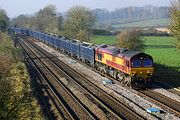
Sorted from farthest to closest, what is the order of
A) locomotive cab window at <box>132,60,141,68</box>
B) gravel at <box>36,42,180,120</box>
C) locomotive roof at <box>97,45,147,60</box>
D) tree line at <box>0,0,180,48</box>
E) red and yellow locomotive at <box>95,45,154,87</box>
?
tree line at <box>0,0,180,48</box>, locomotive roof at <box>97,45,147,60</box>, red and yellow locomotive at <box>95,45,154,87</box>, locomotive cab window at <box>132,60,141,68</box>, gravel at <box>36,42,180,120</box>

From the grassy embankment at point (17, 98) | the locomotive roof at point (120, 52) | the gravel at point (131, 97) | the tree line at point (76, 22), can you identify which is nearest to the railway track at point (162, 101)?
the gravel at point (131, 97)

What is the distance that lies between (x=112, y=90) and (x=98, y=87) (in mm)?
2077

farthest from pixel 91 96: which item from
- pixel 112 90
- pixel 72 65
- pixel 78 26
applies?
pixel 78 26

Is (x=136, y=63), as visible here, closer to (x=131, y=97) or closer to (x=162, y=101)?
(x=131, y=97)

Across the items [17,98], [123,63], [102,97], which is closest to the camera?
[17,98]

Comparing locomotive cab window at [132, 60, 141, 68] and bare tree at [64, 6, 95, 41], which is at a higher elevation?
bare tree at [64, 6, 95, 41]

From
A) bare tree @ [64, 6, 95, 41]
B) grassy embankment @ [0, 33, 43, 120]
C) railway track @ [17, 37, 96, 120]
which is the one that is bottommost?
railway track @ [17, 37, 96, 120]

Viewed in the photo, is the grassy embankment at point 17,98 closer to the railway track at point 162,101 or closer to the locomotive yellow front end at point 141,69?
the railway track at point 162,101

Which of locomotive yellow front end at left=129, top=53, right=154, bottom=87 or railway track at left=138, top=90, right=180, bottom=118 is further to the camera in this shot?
locomotive yellow front end at left=129, top=53, right=154, bottom=87

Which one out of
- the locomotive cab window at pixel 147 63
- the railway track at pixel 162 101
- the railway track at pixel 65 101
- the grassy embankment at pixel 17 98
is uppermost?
the locomotive cab window at pixel 147 63

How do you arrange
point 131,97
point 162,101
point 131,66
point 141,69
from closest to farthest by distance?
point 162,101, point 131,97, point 131,66, point 141,69

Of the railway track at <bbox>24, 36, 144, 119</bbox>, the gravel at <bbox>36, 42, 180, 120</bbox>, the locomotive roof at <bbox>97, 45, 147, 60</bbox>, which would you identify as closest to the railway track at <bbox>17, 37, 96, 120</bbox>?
the gravel at <bbox>36, 42, 180, 120</bbox>

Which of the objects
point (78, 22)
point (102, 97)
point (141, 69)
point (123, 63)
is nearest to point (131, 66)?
point (141, 69)

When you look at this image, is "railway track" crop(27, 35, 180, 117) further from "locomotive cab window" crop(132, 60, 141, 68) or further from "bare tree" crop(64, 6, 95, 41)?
"bare tree" crop(64, 6, 95, 41)
